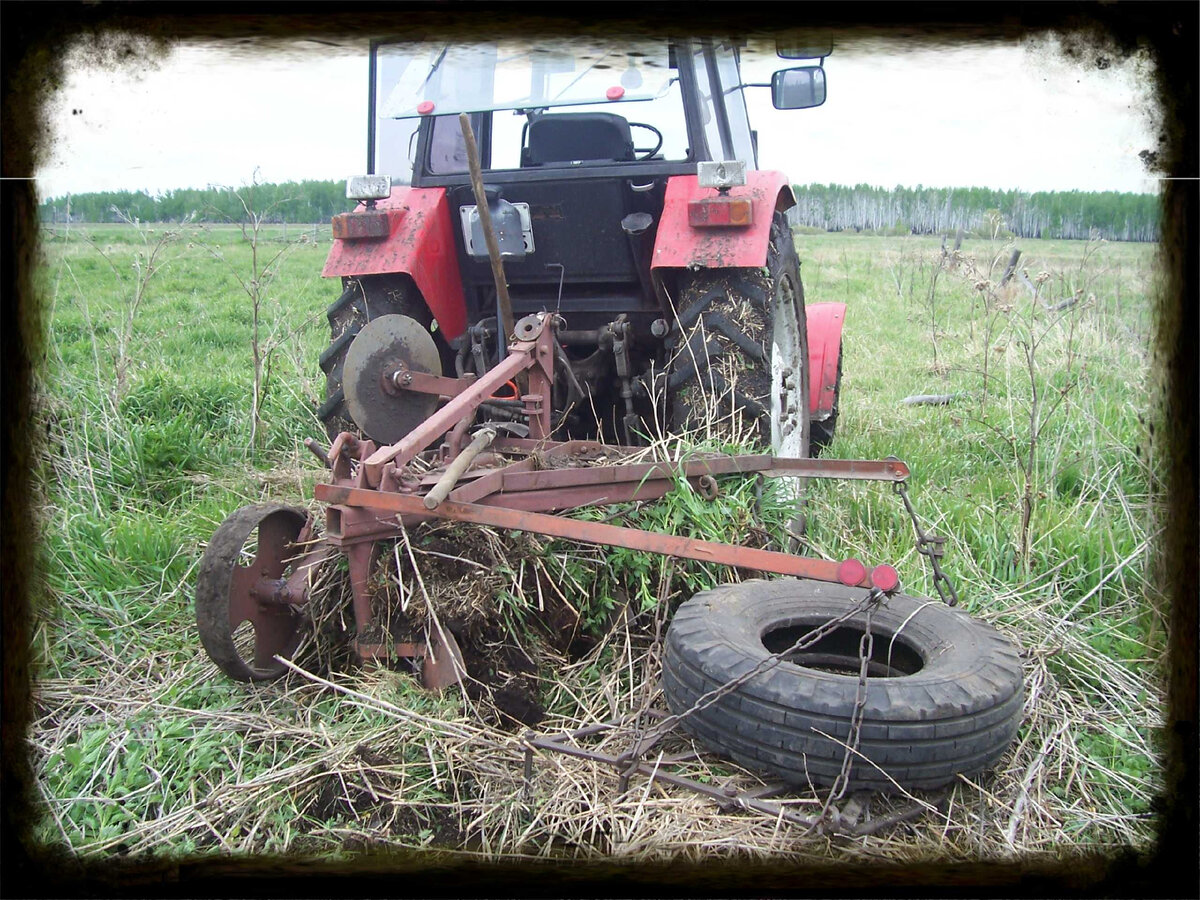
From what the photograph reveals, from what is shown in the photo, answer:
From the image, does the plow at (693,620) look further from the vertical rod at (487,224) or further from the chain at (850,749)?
the vertical rod at (487,224)

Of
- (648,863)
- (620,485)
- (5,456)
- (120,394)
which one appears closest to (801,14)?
(620,485)

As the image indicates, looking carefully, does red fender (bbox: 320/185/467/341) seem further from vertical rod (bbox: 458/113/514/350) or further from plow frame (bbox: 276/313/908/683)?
plow frame (bbox: 276/313/908/683)

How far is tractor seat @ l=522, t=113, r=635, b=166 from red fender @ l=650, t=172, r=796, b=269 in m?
0.37

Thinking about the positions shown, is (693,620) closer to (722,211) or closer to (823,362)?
(722,211)

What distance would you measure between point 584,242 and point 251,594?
188cm

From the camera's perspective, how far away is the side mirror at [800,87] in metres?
3.91

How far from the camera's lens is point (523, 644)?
280 cm

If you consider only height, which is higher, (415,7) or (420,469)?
(415,7)

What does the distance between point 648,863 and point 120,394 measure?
395 centimetres

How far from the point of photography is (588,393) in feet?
12.1

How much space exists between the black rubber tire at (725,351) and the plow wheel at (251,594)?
1426 millimetres

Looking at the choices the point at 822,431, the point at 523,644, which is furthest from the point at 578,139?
the point at 523,644

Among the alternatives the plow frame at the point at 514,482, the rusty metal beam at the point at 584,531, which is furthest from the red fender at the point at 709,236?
the rusty metal beam at the point at 584,531

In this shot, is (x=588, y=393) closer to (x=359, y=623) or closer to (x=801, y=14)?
(x=359, y=623)
